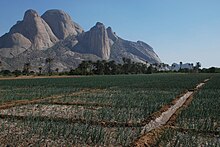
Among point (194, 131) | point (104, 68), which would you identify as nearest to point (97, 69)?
point (104, 68)

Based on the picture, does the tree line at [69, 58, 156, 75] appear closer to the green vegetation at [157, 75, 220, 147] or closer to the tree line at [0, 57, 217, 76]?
the tree line at [0, 57, 217, 76]

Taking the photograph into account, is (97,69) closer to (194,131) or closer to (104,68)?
(104,68)

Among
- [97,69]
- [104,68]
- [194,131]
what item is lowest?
[194,131]

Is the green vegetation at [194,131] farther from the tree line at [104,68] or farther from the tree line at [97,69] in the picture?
the tree line at [104,68]

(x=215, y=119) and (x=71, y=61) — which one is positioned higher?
(x=71, y=61)

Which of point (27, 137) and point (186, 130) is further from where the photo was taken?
point (186, 130)

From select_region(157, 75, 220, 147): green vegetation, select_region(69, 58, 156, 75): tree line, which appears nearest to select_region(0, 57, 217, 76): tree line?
select_region(69, 58, 156, 75): tree line

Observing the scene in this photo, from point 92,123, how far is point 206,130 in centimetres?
464

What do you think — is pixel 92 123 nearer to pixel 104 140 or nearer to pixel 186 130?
pixel 104 140

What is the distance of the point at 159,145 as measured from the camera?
9125mm

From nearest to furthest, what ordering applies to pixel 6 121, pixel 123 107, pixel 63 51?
pixel 6 121, pixel 123 107, pixel 63 51

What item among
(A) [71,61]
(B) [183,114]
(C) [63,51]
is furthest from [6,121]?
(C) [63,51]

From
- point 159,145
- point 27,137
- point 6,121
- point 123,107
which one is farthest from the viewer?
point 123,107

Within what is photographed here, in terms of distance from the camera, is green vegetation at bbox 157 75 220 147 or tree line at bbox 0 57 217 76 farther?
tree line at bbox 0 57 217 76
